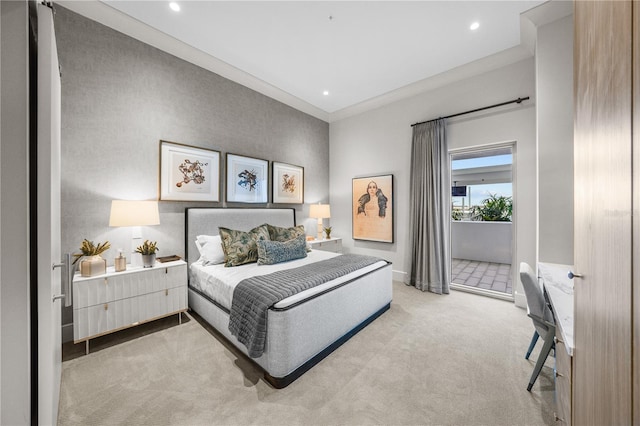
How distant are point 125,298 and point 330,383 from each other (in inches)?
81.0

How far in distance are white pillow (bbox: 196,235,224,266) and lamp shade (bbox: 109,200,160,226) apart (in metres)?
0.66

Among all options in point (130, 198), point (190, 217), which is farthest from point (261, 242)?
point (130, 198)

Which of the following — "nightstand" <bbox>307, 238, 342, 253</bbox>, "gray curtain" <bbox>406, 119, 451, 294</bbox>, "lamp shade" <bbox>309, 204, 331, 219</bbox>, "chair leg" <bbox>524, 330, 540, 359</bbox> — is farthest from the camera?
"lamp shade" <bbox>309, 204, 331, 219</bbox>

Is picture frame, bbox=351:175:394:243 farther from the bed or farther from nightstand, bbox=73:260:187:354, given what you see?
nightstand, bbox=73:260:187:354

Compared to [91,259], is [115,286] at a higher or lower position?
lower

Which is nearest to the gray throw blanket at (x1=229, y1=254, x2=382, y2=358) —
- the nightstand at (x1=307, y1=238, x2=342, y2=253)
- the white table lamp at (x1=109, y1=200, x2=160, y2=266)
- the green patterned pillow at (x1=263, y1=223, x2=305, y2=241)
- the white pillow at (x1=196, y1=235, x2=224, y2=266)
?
the white pillow at (x1=196, y1=235, x2=224, y2=266)

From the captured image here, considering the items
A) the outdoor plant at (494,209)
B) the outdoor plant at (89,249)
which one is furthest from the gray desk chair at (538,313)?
the outdoor plant at (494,209)

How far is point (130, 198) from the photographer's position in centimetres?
270

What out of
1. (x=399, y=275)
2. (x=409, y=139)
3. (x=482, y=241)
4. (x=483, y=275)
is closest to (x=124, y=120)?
(x=409, y=139)

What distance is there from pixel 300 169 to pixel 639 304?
4390mm

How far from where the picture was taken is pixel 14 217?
0.90 metres

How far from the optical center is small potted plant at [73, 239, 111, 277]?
7.06 ft

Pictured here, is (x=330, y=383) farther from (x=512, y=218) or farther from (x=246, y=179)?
(x=512, y=218)

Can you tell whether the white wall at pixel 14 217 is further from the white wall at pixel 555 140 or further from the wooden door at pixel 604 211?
the white wall at pixel 555 140
